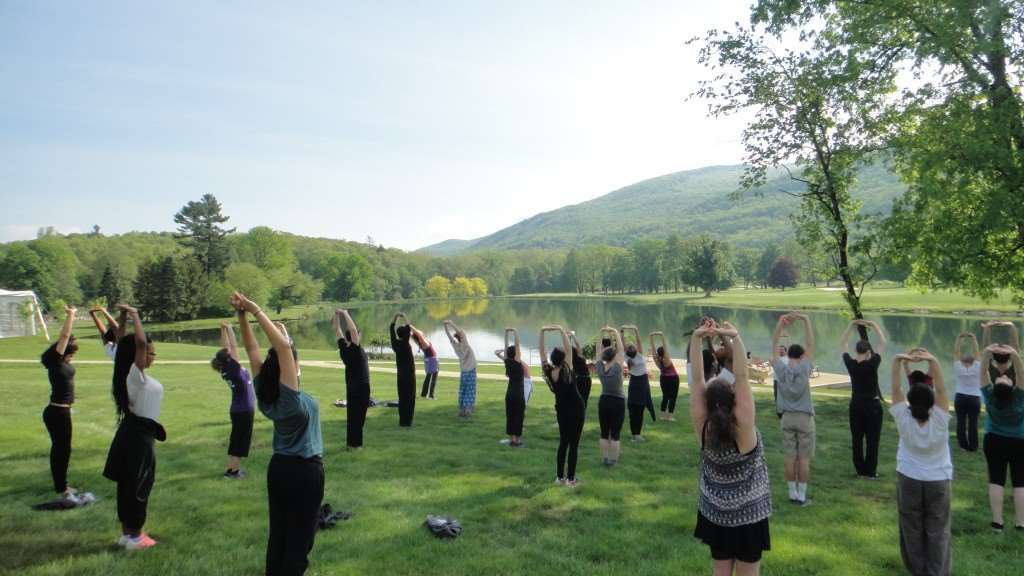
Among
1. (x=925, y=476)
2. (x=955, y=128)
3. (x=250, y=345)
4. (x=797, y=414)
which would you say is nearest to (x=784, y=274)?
(x=955, y=128)

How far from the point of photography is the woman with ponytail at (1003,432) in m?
6.39

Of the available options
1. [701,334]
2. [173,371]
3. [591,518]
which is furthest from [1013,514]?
[173,371]

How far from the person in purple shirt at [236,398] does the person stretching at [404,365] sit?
10.1 ft

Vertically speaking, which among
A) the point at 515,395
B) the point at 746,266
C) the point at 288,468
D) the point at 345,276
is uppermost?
the point at 345,276

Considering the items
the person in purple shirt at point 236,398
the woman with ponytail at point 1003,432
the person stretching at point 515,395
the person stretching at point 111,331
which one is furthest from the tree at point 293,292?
the woman with ponytail at point 1003,432

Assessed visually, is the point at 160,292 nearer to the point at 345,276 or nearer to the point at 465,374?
the point at 345,276

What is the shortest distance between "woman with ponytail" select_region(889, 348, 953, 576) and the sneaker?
291 inches

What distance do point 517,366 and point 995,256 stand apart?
13.3 m

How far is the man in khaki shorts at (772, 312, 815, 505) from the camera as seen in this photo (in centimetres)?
767

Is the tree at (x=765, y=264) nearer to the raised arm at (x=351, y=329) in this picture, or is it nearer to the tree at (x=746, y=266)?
the tree at (x=746, y=266)

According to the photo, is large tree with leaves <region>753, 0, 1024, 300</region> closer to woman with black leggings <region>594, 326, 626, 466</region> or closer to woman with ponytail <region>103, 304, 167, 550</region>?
woman with black leggings <region>594, 326, 626, 466</region>

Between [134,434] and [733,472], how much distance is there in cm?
552

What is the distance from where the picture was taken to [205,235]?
88.1 metres

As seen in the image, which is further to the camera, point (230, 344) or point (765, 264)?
point (765, 264)
